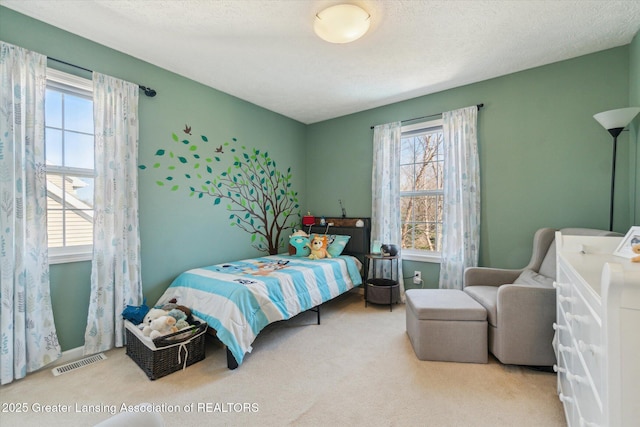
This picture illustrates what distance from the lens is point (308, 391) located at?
5.85 feet

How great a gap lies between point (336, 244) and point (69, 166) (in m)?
2.80

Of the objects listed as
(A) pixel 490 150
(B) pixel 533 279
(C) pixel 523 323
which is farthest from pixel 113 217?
(A) pixel 490 150

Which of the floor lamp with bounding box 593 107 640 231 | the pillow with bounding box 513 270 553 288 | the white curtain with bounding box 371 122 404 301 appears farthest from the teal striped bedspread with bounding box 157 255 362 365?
the floor lamp with bounding box 593 107 640 231

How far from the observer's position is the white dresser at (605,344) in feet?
2.08

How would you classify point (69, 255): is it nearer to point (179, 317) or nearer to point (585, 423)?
point (179, 317)

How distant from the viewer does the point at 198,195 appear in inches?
121

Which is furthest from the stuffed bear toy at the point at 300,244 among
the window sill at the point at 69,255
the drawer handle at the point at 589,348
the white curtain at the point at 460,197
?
the drawer handle at the point at 589,348

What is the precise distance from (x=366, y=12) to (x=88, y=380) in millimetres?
3195

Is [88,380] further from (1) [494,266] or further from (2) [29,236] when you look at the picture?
(1) [494,266]

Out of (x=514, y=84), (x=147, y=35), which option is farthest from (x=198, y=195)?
(x=514, y=84)

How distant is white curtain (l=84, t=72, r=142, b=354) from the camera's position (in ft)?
7.38

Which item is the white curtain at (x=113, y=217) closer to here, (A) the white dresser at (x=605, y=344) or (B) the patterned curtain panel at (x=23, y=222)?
(B) the patterned curtain panel at (x=23, y=222)

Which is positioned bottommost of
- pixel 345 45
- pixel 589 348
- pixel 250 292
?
pixel 250 292

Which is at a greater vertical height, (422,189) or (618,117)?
(618,117)
